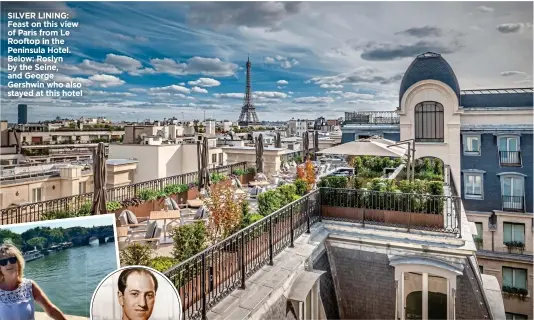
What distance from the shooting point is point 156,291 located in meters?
2.31

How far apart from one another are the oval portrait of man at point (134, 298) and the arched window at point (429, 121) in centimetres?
1284

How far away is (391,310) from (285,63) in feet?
18.9

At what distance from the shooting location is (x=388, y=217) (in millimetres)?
4820

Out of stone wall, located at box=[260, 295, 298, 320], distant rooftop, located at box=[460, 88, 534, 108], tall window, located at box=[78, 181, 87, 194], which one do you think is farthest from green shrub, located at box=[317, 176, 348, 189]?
distant rooftop, located at box=[460, 88, 534, 108]

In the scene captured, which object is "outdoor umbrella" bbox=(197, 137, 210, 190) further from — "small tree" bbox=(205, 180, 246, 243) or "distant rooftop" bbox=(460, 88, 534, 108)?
"distant rooftop" bbox=(460, 88, 534, 108)

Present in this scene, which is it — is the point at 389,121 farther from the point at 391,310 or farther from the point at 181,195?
the point at 391,310

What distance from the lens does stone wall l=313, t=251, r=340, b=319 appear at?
435 centimetres

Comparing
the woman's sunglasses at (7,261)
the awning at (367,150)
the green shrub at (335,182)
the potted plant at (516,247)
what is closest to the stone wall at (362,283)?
the green shrub at (335,182)

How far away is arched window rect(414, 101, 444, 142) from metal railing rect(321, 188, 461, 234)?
360 inches

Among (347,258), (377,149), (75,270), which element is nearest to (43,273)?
(75,270)

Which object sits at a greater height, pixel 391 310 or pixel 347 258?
pixel 347 258

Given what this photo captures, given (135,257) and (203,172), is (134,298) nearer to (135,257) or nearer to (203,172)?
(135,257)

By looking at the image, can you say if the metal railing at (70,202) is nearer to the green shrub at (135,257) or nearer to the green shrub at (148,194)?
the green shrub at (148,194)

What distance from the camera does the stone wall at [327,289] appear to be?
4348mm
